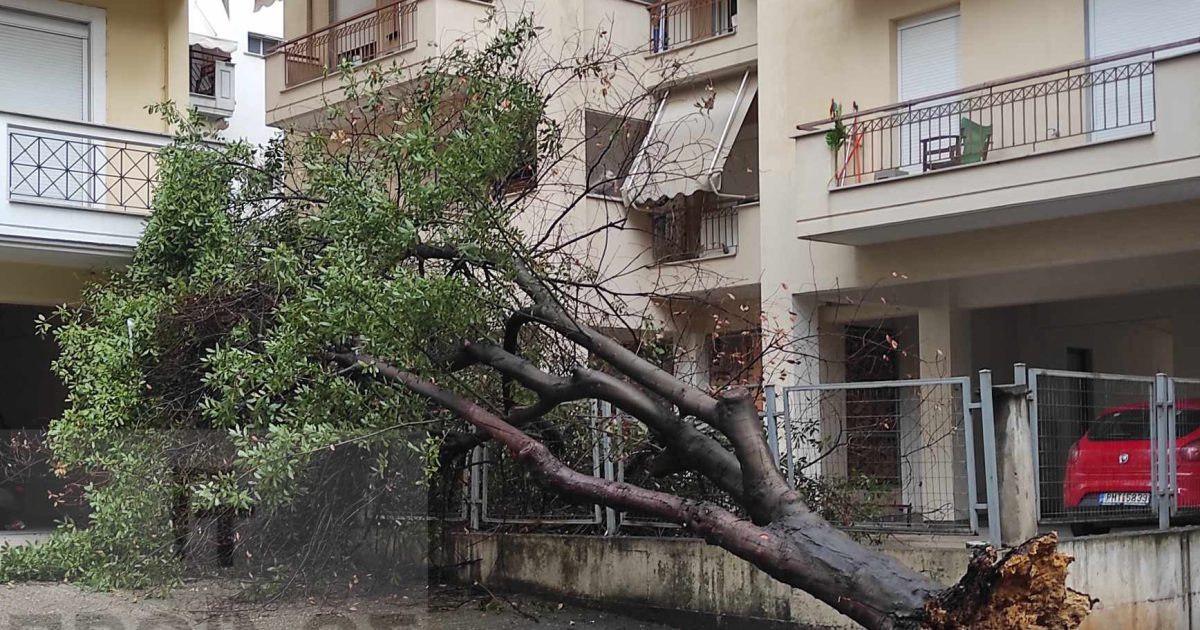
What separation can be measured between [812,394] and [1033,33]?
6430 millimetres

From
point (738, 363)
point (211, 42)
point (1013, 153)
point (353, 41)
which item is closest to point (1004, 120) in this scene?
point (1013, 153)

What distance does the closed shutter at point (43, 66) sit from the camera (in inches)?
591

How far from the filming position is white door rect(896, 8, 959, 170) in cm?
1531

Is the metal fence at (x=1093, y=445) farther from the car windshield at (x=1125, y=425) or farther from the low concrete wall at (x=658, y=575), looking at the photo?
the low concrete wall at (x=658, y=575)

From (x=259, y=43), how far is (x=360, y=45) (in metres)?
9.56

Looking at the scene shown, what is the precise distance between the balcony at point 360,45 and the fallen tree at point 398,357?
5.66m

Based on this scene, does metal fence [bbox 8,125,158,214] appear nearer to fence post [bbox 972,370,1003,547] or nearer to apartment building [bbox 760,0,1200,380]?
apartment building [bbox 760,0,1200,380]

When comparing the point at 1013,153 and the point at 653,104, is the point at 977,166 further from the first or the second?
the point at 653,104

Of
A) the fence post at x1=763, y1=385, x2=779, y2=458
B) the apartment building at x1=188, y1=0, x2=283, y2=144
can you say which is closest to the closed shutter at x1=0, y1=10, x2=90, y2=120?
the apartment building at x1=188, y1=0, x2=283, y2=144

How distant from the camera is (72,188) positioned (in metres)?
14.5

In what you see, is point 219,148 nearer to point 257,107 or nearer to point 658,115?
point 658,115

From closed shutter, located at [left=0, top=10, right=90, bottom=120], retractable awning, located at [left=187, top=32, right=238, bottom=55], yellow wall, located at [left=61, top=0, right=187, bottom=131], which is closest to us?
closed shutter, located at [left=0, top=10, right=90, bottom=120]

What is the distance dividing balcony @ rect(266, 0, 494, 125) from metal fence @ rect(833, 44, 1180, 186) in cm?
573

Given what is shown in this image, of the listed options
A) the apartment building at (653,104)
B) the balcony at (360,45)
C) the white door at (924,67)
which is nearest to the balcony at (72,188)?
the balcony at (360,45)
